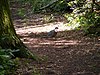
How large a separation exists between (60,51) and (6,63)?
335 cm

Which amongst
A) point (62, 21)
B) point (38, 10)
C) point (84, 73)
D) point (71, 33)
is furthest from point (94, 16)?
point (38, 10)

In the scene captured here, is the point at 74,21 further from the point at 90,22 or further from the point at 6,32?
the point at 6,32

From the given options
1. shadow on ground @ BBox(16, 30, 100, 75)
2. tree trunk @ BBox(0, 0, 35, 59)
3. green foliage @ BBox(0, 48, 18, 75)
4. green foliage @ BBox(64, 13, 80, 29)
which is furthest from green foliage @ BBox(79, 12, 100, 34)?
green foliage @ BBox(0, 48, 18, 75)

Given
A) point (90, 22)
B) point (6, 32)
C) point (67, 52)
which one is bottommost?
point (67, 52)

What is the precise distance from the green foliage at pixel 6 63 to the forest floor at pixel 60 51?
0.16 meters

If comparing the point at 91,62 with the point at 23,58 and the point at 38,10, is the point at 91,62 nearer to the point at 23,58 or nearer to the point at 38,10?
the point at 23,58

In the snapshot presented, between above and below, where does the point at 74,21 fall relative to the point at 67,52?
above

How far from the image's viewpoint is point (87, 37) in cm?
1048

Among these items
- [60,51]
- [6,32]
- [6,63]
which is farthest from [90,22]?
[6,63]

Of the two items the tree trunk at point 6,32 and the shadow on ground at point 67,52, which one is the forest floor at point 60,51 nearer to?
the shadow on ground at point 67,52

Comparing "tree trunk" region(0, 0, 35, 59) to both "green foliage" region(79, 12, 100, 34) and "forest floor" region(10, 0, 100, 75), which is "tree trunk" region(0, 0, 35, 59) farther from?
"green foliage" region(79, 12, 100, 34)

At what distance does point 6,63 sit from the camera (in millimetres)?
5789

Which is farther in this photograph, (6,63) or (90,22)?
(90,22)

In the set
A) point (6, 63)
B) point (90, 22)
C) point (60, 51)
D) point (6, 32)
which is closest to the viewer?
point (6, 63)
